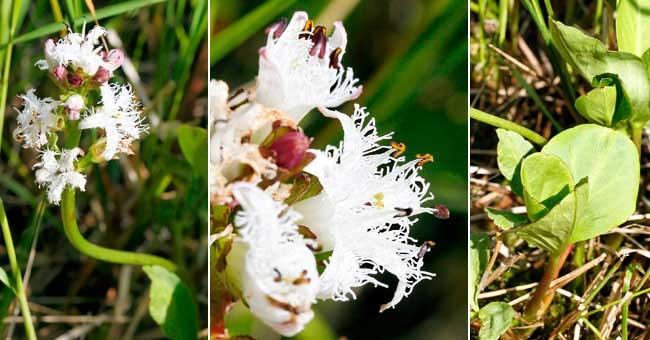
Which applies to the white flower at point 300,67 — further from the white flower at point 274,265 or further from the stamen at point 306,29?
the white flower at point 274,265

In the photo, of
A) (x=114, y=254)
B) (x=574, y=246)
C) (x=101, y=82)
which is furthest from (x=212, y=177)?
(x=574, y=246)

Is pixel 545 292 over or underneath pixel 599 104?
underneath

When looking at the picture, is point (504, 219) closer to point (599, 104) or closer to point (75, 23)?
point (599, 104)

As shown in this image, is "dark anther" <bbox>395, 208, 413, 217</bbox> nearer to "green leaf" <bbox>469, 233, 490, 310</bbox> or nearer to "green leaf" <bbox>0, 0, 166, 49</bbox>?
"green leaf" <bbox>469, 233, 490, 310</bbox>

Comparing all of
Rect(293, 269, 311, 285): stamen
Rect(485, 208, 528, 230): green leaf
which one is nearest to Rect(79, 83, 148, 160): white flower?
Rect(293, 269, 311, 285): stamen

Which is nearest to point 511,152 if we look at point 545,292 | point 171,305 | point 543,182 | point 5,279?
point 543,182

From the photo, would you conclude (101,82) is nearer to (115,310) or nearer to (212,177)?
(212,177)
